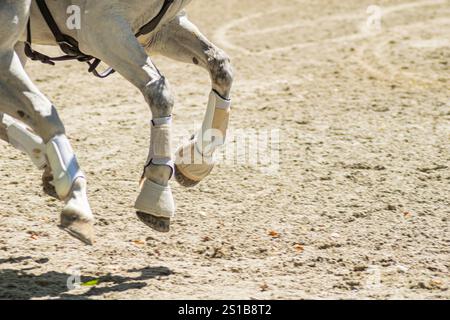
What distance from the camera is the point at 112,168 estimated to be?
809 cm

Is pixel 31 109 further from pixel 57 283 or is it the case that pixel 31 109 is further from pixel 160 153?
pixel 57 283

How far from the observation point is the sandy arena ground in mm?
5883

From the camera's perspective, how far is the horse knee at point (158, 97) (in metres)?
5.98

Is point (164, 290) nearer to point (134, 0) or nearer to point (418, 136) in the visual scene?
point (134, 0)

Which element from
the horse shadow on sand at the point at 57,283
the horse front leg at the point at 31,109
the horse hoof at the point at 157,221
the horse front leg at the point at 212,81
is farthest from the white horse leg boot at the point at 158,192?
the horse front leg at the point at 212,81

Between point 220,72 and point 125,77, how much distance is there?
2.49ft

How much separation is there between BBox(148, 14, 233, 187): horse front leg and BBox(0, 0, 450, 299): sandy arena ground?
44 cm

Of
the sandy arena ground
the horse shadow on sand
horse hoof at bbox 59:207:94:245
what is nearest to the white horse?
horse hoof at bbox 59:207:94:245

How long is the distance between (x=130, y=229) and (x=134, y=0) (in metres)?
1.57

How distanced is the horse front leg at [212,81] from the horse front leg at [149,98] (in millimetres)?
595

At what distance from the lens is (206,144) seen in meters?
Result: 6.66

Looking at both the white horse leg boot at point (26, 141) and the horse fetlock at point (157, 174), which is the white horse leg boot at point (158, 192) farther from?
the white horse leg boot at point (26, 141)
